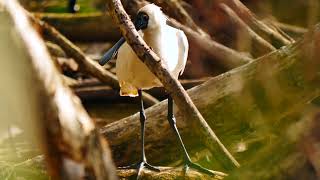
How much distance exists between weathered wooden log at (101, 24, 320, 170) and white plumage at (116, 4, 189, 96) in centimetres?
17

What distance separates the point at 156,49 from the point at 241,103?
528 millimetres

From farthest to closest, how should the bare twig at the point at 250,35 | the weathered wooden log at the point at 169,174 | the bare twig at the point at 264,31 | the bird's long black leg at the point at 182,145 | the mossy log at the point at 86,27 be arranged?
1. the mossy log at the point at 86,27
2. the bare twig at the point at 264,31
3. the bare twig at the point at 250,35
4. the bird's long black leg at the point at 182,145
5. the weathered wooden log at the point at 169,174

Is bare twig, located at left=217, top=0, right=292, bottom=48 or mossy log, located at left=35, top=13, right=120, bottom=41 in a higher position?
bare twig, located at left=217, top=0, right=292, bottom=48

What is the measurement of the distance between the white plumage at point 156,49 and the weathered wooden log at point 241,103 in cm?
17

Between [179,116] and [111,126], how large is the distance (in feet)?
1.07

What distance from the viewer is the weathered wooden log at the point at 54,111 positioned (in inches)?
46.9

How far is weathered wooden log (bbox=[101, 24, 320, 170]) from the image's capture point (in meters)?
3.02

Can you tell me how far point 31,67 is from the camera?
3.90 feet

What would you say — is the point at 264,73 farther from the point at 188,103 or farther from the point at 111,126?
the point at 188,103

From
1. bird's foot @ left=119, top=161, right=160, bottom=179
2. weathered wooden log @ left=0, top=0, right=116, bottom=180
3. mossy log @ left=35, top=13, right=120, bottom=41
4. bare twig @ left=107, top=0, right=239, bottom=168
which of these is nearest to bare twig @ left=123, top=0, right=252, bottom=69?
bird's foot @ left=119, top=161, right=160, bottom=179

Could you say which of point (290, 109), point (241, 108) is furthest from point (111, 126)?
point (290, 109)

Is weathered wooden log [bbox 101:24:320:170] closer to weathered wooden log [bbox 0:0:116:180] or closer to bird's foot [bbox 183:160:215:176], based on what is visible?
bird's foot [bbox 183:160:215:176]

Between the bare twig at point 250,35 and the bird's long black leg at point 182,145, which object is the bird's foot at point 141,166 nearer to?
the bird's long black leg at point 182,145

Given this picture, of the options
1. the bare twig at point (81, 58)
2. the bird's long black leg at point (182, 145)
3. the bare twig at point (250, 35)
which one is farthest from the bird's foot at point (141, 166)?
the bare twig at point (81, 58)
